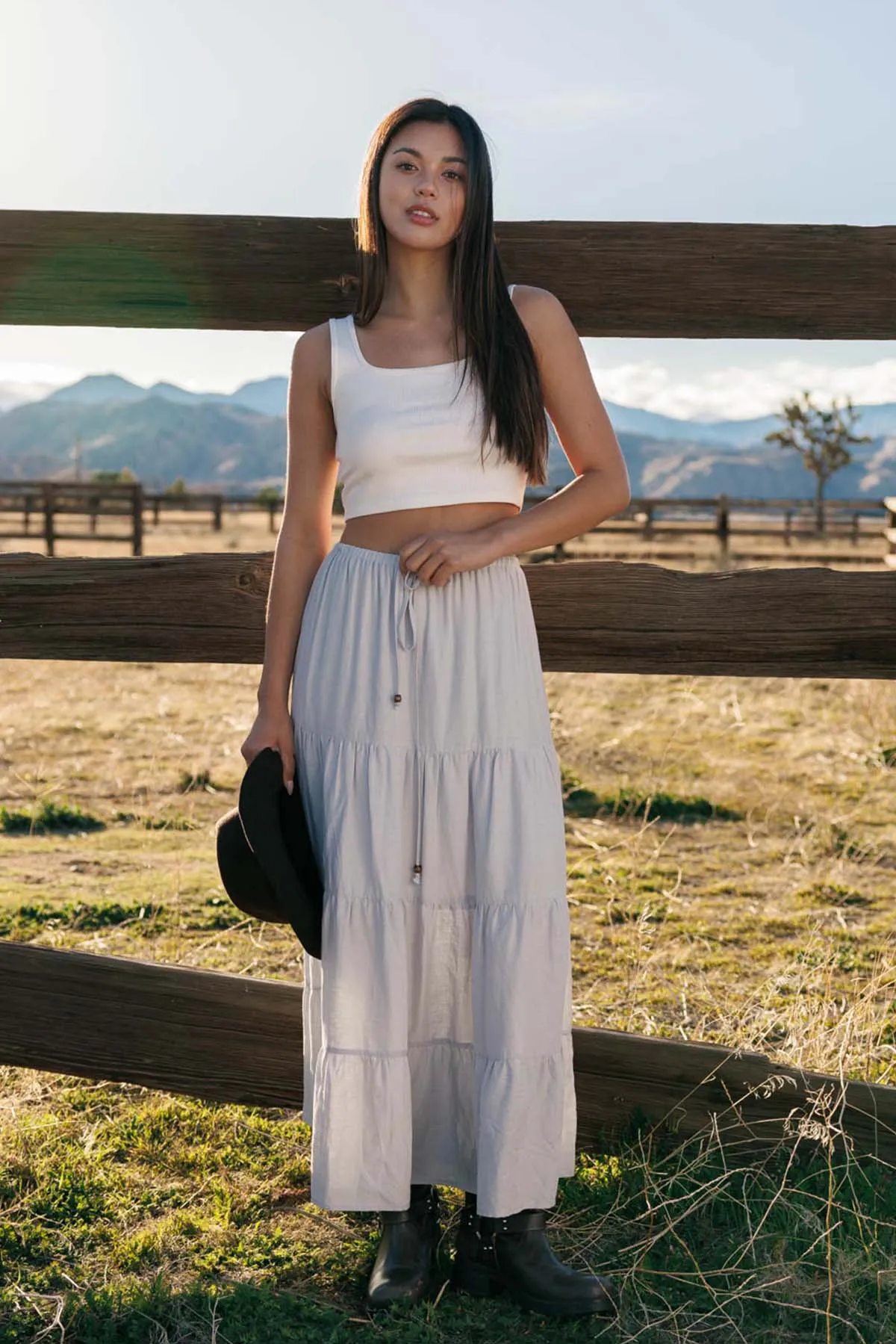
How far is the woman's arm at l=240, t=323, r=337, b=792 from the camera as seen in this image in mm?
2357

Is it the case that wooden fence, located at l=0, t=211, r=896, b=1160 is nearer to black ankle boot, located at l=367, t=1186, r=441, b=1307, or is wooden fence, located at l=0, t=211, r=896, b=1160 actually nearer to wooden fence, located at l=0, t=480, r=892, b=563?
black ankle boot, located at l=367, t=1186, r=441, b=1307

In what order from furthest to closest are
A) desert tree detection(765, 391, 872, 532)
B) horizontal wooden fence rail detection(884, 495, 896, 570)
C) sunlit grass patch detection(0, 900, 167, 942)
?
1. desert tree detection(765, 391, 872, 532)
2. horizontal wooden fence rail detection(884, 495, 896, 570)
3. sunlit grass patch detection(0, 900, 167, 942)

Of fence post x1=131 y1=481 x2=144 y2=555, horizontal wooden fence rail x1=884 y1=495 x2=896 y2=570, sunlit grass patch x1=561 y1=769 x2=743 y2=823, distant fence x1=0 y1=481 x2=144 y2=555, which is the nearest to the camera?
sunlit grass patch x1=561 y1=769 x2=743 y2=823

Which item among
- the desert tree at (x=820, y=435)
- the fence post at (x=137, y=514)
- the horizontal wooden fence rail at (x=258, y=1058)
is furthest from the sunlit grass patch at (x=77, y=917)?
the desert tree at (x=820, y=435)

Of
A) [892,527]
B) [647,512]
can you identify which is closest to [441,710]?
[892,527]

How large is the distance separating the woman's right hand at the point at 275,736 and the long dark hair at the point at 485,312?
0.62m

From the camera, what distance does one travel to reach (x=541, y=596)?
258 cm

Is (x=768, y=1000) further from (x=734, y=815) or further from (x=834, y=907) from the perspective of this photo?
(x=734, y=815)

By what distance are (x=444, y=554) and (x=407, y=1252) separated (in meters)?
1.28

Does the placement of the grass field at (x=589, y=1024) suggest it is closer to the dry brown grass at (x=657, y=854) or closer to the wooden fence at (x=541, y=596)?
the dry brown grass at (x=657, y=854)

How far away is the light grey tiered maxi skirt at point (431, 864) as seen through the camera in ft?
7.40

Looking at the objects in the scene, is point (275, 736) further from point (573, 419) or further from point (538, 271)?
point (538, 271)

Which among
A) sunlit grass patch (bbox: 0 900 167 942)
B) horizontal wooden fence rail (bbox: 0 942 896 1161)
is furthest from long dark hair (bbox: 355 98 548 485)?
sunlit grass patch (bbox: 0 900 167 942)

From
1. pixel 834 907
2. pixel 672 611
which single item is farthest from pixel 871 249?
pixel 834 907
